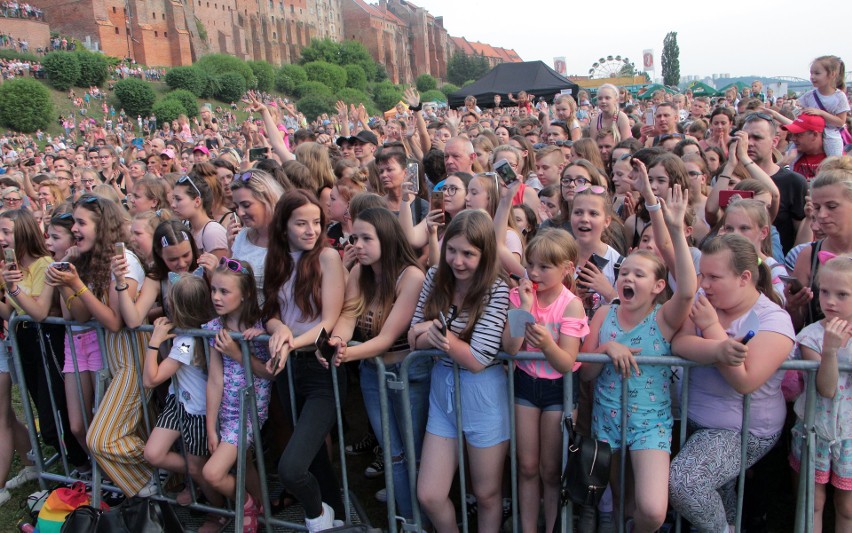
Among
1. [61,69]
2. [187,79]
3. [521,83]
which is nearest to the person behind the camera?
[521,83]

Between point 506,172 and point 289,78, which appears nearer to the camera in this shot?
point 506,172

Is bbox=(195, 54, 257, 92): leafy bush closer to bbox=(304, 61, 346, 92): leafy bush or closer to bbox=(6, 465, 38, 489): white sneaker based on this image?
bbox=(304, 61, 346, 92): leafy bush

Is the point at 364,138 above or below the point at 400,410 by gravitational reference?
above

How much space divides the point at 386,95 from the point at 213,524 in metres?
79.5

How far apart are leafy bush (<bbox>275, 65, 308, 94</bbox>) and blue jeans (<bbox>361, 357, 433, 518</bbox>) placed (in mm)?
70595

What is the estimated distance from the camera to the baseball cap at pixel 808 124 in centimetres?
523

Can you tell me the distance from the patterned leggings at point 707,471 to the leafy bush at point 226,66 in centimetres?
6316

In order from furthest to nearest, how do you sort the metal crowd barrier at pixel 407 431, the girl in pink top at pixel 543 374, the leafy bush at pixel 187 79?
the leafy bush at pixel 187 79 < the girl in pink top at pixel 543 374 < the metal crowd barrier at pixel 407 431

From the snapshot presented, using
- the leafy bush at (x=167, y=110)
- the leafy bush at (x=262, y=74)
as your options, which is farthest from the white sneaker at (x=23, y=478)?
the leafy bush at (x=262, y=74)

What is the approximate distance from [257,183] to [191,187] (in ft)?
2.95

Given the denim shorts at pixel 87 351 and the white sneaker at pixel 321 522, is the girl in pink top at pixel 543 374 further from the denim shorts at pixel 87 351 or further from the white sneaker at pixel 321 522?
the denim shorts at pixel 87 351

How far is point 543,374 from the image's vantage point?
295cm

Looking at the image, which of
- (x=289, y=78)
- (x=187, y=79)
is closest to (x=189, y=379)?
(x=187, y=79)

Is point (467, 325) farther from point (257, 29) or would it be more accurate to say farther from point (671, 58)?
point (671, 58)
